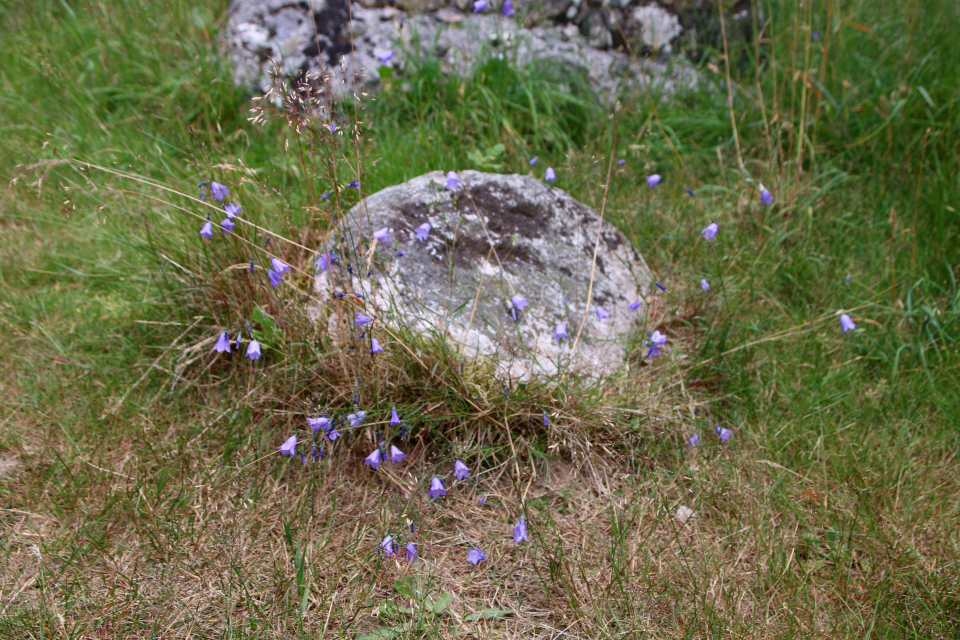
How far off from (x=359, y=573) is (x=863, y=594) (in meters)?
1.38

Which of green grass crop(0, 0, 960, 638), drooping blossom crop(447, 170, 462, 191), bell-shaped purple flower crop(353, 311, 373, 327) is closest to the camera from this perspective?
green grass crop(0, 0, 960, 638)

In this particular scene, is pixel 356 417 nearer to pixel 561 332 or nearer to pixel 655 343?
pixel 561 332

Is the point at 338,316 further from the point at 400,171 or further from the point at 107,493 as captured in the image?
the point at 400,171

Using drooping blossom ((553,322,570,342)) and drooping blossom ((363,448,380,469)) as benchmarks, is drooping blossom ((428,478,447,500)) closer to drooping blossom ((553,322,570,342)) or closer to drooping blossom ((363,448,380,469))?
drooping blossom ((363,448,380,469))

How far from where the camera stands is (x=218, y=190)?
222cm

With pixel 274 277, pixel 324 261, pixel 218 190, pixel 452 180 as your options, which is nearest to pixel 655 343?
pixel 452 180

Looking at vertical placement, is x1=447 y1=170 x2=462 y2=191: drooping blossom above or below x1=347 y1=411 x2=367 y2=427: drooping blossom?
above

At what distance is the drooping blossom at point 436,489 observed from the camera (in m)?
1.93

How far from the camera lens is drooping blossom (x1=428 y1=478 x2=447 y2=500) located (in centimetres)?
193

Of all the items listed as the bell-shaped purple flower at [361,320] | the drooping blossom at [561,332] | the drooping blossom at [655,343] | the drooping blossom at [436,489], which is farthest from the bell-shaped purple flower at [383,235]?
the drooping blossom at [655,343]

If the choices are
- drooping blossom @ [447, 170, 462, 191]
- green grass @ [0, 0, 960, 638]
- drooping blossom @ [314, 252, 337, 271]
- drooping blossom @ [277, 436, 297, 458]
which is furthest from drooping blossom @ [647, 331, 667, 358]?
drooping blossom @ [277, 436, 297, 458]

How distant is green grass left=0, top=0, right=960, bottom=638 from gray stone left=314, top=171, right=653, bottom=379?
0.13 meters

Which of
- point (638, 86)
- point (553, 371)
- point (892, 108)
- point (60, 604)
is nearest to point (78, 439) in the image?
point (60, 604)

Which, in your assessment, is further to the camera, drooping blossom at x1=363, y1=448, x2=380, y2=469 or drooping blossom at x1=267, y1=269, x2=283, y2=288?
drooping blossom at x1=267, y1=269, x2=283, y2=288
